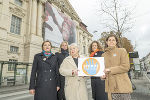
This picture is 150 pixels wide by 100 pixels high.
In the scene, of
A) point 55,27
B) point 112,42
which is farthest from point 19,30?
point 112,42

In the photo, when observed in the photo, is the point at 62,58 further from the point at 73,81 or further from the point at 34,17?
the point at 34,17

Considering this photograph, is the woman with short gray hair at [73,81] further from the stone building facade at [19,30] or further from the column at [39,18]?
the column at [39,18]

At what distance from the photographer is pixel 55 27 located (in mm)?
20891

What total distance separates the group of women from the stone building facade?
533 inches

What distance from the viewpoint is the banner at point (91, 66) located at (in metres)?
2.26

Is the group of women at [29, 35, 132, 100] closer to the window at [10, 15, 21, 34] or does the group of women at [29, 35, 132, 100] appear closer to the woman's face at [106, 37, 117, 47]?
the woman's face at [106, 37, 117, 47]

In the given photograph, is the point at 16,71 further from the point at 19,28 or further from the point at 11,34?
the point at 19,28

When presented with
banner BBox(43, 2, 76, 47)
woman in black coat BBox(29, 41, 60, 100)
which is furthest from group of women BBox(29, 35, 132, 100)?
banner BBox(43, 2, 76, 47)

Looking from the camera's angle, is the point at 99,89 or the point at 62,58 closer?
the point at 99,89

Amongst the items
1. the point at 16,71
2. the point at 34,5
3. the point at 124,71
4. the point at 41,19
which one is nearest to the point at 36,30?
the point at 41,19

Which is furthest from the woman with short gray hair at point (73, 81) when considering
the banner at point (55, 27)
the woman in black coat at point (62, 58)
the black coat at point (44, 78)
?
the banner at point (55, 27)

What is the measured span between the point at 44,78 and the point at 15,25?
1785 cm

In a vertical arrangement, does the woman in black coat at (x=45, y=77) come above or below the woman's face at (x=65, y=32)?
below

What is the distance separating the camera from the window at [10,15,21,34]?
17.3m
